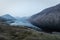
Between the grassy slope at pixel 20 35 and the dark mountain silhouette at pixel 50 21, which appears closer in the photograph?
the grassy slope at pixel 20 35

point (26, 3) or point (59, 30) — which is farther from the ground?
point (26, 3)

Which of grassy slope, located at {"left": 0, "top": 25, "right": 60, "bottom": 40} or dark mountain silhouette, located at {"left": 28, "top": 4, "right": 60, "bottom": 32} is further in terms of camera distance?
dark mountain silhouette, located at {"left": 28, "top": 4, "right": 60, "bottom": 32}

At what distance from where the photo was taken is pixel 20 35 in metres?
1.17

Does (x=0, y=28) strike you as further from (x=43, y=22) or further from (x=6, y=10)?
(x=6, y=10)

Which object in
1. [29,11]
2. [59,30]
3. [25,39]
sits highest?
[29,11]

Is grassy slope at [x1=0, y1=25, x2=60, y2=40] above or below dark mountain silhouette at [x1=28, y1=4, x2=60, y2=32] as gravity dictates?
below

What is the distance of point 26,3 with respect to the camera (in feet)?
7.14

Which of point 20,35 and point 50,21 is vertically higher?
point 50,21

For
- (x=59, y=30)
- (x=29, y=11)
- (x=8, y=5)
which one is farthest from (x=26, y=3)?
(x=59, y=30)

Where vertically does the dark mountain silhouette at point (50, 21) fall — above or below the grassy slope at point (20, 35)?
above

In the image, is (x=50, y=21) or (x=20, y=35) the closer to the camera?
(x=20, y=35)

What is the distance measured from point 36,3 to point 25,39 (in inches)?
42.7

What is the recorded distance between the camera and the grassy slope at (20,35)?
44.4 inches

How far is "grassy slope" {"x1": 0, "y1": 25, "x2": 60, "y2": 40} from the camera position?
1127 mm
